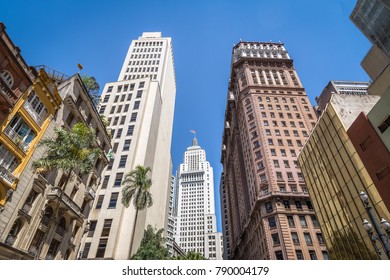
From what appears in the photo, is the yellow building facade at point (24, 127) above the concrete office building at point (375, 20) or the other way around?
the other way around

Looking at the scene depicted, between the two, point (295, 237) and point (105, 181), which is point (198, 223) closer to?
point (295, 237)

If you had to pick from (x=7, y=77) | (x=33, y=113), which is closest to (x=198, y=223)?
(x=33, y=113)

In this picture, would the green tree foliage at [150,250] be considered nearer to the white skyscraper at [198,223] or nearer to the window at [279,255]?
the window at [279,255]

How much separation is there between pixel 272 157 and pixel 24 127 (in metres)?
57.1

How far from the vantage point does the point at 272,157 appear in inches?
2530

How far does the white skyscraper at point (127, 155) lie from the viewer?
38.6 meters

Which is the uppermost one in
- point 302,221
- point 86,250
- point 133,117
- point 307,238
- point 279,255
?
point 133,117

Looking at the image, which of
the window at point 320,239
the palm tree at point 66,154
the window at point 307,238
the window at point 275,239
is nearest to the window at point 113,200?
the palm tree at point 66,154

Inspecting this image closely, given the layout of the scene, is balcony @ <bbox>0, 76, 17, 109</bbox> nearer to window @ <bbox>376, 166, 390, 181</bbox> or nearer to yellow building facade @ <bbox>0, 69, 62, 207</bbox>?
yellow building facade @ <bbox>0, 69, 62, 207</bbox>

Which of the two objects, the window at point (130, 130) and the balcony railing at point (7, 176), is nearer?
the balcony railing at point (7, 176)

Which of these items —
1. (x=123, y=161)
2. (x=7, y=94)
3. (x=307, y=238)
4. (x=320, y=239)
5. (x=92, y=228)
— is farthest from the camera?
(x=307, y=238)

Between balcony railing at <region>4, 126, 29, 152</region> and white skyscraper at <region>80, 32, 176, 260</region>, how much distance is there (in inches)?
800

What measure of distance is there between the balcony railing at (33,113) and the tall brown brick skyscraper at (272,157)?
48199 millimetres

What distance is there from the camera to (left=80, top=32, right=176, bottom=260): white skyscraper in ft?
127
